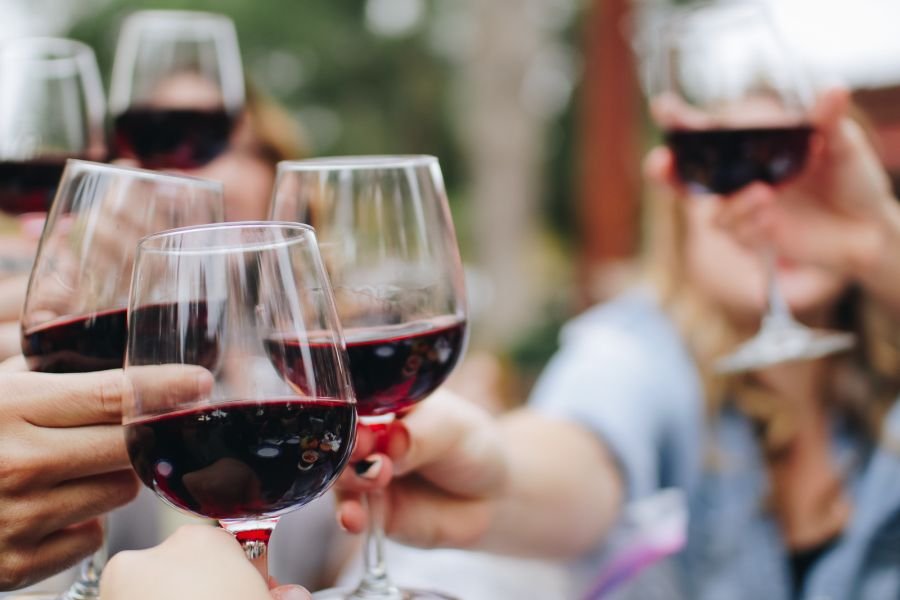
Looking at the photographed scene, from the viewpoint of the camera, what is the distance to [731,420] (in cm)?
204

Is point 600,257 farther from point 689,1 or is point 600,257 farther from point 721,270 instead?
point 689,1

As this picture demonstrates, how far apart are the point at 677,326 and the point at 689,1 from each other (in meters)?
8.70

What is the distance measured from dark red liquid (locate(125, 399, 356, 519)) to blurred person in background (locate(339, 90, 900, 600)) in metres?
0.51

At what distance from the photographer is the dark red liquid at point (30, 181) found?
1.29m

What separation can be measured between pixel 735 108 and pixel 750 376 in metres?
0.69

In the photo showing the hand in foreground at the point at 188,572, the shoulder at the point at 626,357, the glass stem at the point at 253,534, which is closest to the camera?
the hand in foreground at the point at 188,572

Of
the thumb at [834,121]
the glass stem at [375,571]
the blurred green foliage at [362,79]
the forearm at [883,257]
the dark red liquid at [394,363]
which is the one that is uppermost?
the thumb at [834,121]

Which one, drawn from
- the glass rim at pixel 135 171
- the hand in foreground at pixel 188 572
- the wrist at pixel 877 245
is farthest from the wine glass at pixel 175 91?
the wrist at pixel 877 245

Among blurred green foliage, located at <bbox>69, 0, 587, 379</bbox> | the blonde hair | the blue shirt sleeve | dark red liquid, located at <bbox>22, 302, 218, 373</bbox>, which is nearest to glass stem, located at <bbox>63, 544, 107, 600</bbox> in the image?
dark red liquid, located at <bbox>22, 302, 218, 373</bbox>

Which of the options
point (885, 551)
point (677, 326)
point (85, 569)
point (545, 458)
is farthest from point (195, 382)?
point (677, 326)

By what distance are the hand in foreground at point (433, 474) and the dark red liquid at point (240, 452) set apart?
203mm

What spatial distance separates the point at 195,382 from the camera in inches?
29.4

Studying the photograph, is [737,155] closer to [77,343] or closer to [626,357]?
[626,357]

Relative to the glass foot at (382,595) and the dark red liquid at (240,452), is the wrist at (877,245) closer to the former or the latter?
the glass foot at (382,595)
